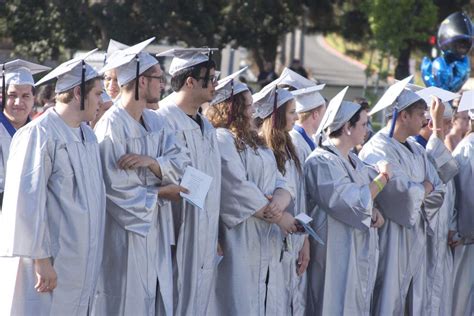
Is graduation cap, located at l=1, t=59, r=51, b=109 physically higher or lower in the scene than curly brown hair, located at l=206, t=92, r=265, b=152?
higher

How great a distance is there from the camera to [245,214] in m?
7.51

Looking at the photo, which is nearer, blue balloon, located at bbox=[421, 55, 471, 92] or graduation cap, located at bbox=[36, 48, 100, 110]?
graduation cap, located at bbox=[36, 48, 100, 110]

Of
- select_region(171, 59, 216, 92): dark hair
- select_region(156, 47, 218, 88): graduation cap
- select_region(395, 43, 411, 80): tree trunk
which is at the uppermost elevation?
select_region(156, 47, 218, 88): graduation cap

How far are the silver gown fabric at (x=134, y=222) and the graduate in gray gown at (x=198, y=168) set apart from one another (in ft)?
0.66

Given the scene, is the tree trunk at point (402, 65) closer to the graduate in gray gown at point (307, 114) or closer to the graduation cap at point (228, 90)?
the graduate in gray gown at point (307, 114)

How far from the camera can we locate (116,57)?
701 cm

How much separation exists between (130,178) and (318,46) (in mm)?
59742

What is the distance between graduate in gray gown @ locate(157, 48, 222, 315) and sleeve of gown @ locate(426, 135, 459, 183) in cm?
258

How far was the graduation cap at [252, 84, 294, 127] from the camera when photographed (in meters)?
8.05

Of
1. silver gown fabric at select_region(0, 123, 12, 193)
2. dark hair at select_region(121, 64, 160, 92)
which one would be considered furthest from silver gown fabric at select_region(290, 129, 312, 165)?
silver gown fabric at select_region(0, 123, 12, 193)

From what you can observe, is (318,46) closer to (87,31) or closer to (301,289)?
(87,31)

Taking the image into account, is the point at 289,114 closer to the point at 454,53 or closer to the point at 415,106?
the point at 415,106

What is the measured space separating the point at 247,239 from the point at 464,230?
2.70 m

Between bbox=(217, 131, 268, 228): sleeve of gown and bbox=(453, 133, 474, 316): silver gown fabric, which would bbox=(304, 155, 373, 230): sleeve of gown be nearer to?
bbox=(217, 131, 268, 228): sleeve of gown
